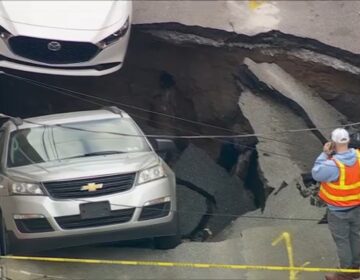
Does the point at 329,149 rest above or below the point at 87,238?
above

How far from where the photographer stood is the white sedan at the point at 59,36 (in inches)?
471

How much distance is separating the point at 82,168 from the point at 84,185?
0.93ft

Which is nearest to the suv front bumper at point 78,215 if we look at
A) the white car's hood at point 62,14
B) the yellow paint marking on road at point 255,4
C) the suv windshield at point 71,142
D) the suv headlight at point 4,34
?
the suv windshield at point 71,142

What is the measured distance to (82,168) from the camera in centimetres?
1004

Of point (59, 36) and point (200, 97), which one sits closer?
point (59, 36)

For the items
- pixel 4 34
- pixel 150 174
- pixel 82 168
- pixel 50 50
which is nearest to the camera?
pixel 82 168

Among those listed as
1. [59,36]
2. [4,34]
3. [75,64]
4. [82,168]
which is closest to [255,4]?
[75,64]

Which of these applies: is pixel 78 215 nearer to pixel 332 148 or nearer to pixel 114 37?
pixel 332 148

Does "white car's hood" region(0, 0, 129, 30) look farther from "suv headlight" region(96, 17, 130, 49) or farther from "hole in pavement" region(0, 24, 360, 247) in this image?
"hole in pavement" region(0, 24, 360, 247)

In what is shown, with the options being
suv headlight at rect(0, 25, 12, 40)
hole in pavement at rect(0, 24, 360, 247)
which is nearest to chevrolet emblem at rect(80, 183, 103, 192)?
hole in pavement at rect(0, 24, 360, 247)

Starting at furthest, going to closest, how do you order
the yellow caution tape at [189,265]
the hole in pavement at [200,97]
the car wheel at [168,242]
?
the hole in pavement at [200,97] < the car wheel at [168,242] < the yellow caution tape at [189,265]

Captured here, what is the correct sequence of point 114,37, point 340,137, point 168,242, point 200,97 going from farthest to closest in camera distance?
1. point 200,97
2. point 114,37
3. point 168,242
4. point 340,137

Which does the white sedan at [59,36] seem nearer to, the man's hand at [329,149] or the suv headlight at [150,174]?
the suv headlight at [150,174]

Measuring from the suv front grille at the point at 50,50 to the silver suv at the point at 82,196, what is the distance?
178 cm
